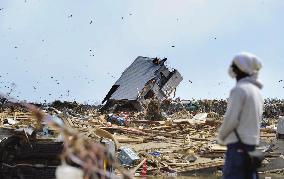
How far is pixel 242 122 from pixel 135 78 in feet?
121

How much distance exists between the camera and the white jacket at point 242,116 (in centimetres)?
554

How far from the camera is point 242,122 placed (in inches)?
219

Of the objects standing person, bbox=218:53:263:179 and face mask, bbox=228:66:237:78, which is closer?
standing person, bbox=218:53:263:179

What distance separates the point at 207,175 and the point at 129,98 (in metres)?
27.3

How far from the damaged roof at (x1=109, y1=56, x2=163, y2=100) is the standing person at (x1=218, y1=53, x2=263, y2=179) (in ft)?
116

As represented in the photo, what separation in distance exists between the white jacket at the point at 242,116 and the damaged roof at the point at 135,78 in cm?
3528

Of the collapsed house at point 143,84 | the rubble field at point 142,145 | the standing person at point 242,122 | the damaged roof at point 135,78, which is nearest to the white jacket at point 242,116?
the standing person at point 242,122

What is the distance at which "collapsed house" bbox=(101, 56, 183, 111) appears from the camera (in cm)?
4119

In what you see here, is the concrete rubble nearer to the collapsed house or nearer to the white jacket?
the collapsed house

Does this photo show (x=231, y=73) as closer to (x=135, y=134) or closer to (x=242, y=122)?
(x=242, y=122)

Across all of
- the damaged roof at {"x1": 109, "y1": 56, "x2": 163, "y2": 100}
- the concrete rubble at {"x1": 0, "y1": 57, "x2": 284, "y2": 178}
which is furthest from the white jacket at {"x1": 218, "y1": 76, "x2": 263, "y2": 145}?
the damaged roof at {"x1": 109, "y1": 56, "x2": 163, "y2": 100}

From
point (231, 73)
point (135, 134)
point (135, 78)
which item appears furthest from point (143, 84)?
point (231, 73)

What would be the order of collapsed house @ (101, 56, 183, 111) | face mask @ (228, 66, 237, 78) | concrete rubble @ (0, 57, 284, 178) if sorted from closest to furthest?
face mask @ (228, 66, 237, 78) → concrete rubble @ (0, 57, 284, 178) → collapsed house @ (101, 56, 183, 111)

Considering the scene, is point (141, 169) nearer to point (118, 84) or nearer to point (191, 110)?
point (191, 110)
